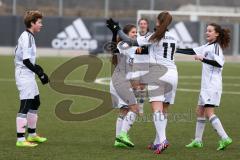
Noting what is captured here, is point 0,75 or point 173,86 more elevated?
point 173,86

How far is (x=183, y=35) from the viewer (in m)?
46.7

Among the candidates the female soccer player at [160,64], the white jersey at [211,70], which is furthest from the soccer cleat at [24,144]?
the white jersey at [211,70]

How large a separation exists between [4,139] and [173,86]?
3085mm

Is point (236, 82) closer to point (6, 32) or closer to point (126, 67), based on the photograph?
point (126, 67)

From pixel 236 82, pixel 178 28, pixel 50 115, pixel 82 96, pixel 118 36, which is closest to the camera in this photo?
pixel 118 36

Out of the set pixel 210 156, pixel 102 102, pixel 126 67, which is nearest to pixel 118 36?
pixel 126 67

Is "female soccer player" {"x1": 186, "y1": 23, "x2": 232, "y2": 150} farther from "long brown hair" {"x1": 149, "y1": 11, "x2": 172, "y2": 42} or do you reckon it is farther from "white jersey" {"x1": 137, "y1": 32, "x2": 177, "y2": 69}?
"long brown hair" {"x1": 149, "y1": 11, "x2": 172, "y2": 42}

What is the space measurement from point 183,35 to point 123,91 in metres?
35.2

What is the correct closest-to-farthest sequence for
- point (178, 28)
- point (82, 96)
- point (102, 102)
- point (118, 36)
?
point (118, 36), point (102, 102), point (82, 96), point (178, 28)

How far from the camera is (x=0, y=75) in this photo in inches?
1120

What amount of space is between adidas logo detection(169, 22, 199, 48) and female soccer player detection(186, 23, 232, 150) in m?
34.7

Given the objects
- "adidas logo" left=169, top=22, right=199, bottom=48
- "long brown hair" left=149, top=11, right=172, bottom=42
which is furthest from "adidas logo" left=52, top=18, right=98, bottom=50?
"long brown hair" left=149, top=11, right=172, bottom=42

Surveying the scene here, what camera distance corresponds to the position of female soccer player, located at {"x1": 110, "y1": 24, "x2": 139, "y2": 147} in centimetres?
1167

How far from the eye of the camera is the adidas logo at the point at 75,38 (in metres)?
46.7
